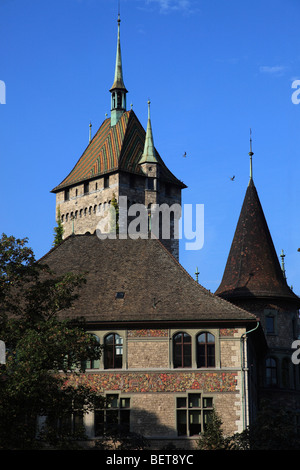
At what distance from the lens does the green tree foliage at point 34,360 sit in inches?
994

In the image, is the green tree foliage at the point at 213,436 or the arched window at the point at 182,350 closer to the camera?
the green tree foliage at the point at 213,436

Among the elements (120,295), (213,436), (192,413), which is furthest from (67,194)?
(213,436)

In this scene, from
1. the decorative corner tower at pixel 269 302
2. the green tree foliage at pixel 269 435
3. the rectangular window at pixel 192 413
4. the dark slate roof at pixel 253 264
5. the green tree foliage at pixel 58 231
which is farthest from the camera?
the green tree foliage at pixel 58 231

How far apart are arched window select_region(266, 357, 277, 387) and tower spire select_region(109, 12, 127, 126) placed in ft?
177

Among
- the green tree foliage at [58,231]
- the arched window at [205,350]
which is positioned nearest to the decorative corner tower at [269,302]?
the arched window at [205,350]

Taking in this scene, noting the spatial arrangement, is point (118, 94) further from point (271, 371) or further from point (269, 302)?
point (271, 371)

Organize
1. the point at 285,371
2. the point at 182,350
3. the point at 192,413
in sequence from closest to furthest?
1. the point at 192,413
2. the point at 182,350
3. the point at 285,371

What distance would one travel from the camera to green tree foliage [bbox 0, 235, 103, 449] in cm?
2525

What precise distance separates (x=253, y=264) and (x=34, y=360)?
966 inches

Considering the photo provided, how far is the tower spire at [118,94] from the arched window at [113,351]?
63.6 metres

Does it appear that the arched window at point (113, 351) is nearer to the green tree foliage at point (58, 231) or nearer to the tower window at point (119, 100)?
the green tree foliage at point (58, 231)

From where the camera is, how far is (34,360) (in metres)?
→ 25.8

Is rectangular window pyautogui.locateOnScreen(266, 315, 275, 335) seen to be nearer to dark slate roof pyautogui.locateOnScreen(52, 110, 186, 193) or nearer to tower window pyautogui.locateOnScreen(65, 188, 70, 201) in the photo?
dark slate roof pyautogui.locateOnScreen(52, 110, 186, 193)

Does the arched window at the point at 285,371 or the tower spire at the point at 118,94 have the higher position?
the tower spire at the point at 118,94
